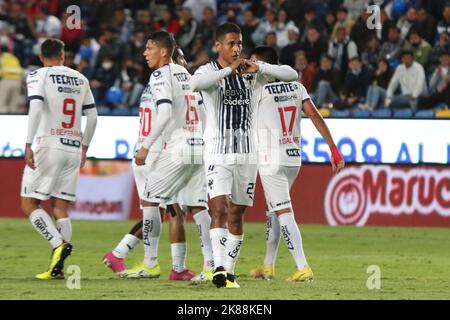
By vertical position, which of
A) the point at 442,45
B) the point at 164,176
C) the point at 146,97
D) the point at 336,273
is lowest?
the point at 336,273

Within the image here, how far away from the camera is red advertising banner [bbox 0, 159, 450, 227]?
1911cm

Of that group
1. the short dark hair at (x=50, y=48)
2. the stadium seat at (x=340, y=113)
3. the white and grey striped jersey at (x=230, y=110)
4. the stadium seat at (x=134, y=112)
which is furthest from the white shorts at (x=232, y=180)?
the stadium seat at (x=134, y=112)

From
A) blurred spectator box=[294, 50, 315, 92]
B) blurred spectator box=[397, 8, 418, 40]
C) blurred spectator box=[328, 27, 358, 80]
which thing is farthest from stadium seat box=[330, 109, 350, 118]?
blurred spectator box=[397, 8, 418, 40]

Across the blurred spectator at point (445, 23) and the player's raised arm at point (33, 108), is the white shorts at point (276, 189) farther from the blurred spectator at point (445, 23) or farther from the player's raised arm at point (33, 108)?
the blurred spectator at point (445, 23)

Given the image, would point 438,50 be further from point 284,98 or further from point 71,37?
point 284,98

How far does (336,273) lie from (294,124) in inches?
71.5

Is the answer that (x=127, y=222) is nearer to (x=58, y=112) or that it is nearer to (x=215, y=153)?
(x=58, y=112)

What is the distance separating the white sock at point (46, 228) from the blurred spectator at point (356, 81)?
381 inches

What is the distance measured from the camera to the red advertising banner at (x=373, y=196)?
1911 cm

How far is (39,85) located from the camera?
40.0ft

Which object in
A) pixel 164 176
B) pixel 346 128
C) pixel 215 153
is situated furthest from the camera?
Answer: pixel 346 128

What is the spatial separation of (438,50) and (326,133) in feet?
33.8

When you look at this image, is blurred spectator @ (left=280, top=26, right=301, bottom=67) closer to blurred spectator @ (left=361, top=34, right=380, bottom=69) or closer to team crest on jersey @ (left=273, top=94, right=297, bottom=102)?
blurred spectator @ (left=361, top=34, right=380, bottom=69)

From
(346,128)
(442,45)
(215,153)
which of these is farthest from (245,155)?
(442,45)
